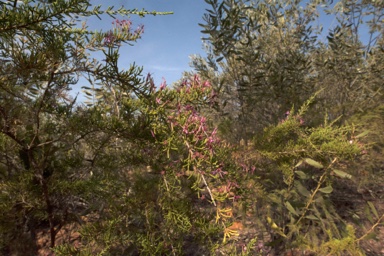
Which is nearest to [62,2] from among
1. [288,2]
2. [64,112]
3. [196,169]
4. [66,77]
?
[196,169]

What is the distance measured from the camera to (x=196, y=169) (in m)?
1.40

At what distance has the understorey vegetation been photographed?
157 centimetres

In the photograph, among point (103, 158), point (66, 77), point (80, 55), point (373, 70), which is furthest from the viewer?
point (373, 70)

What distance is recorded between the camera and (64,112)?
2.32 m

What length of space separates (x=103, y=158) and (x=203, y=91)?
1.65 meters

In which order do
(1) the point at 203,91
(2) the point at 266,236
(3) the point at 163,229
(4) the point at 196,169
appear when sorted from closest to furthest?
1. (4) the point at 196,169
2. (1) the point at 203,91
3. (3) the point at 163,229
4. (2) the point at 266,236

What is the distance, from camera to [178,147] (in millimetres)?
1644

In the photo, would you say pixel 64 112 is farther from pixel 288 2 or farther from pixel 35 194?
pixel 288 2

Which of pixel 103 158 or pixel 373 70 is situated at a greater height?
pixel 373 70

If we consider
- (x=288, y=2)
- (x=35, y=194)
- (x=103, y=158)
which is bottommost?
(x=35, y=194)

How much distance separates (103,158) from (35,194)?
2.37 ft

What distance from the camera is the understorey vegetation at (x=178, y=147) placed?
1.57 metres

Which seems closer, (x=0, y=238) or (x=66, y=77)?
(x=66, y=77)

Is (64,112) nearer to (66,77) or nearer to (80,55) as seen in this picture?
(66,77)
